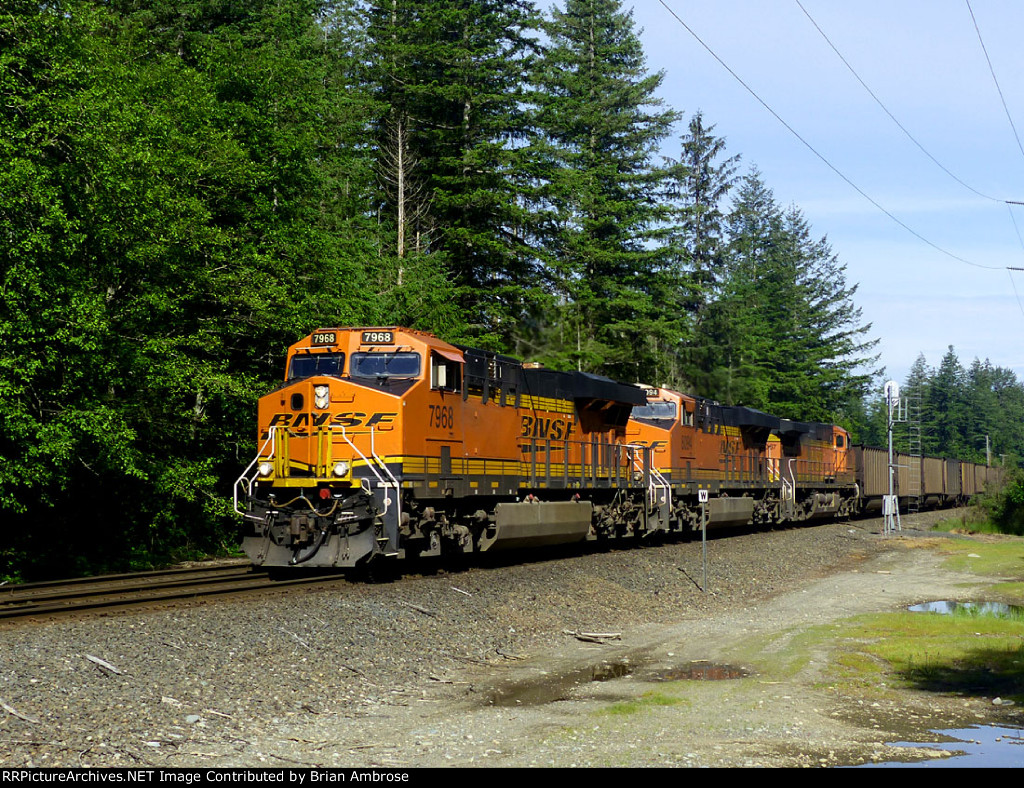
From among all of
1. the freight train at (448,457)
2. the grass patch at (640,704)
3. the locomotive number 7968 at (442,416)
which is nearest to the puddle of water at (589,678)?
the grass patch at (640,704)

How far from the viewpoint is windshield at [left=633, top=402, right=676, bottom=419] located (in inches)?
1088

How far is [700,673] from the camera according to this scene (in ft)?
35.3

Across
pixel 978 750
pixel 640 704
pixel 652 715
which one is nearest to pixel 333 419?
pixel 640 704

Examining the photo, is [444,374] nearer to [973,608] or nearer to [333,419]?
[333,419]

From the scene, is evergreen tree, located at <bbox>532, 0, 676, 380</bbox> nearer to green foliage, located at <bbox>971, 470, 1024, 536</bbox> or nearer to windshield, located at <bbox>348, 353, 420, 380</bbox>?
green foliage, located at <bbox>971, 470, 1024, 536</bbox>

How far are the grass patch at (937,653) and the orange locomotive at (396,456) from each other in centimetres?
685

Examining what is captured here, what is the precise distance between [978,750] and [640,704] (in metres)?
2.82

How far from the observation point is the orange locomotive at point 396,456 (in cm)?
1535

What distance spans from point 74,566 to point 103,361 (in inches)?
203

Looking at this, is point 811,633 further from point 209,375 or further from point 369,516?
point 209,375

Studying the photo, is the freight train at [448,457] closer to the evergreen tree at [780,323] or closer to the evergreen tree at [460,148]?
the evergreen tree at [460,148]

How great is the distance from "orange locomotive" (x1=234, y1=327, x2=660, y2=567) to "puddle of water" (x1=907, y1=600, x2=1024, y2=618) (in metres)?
7.39

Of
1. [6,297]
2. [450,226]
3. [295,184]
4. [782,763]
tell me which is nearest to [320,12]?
[450,226]

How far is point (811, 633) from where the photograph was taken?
13469mm
